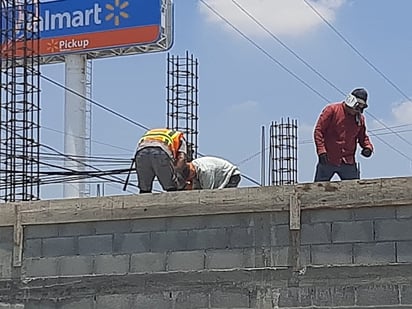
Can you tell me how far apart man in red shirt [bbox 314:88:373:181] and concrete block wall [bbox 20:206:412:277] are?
1.74 metres

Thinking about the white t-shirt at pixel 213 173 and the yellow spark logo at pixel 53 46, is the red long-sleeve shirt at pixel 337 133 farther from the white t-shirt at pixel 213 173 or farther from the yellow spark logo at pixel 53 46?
the yellow spark logo at pixel 53 46

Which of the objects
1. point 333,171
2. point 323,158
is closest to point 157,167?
point 323,158

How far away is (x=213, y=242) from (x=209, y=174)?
1.84m

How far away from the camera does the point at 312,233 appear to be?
322 inches

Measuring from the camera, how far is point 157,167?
1009 centimetres

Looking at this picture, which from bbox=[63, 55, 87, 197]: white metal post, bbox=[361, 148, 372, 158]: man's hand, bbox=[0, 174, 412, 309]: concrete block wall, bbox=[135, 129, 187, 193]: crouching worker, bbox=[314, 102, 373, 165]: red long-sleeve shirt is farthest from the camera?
bbox=[63, 55, 87, 197]: white metal post

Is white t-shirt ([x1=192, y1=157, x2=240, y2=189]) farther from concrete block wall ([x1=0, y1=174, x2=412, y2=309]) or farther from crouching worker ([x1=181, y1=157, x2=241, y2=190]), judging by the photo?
concrete block wall ([x1=0, y1=174, x2=412, y2=309])

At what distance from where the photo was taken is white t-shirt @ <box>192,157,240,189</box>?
10297 mm

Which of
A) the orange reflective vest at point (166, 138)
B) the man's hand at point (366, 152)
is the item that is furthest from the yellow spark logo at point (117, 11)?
the man's hand at point (366, 152)

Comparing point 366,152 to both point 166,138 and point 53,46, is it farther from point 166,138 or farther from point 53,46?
point 53,46

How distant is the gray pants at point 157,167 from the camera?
1008 cm

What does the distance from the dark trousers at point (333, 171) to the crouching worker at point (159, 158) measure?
57.6 inches

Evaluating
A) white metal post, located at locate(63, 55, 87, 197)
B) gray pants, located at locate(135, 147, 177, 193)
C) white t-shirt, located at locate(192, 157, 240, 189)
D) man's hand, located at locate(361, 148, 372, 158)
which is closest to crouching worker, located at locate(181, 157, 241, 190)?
white t-shirt, located at locate(192, 157, 240, 189)

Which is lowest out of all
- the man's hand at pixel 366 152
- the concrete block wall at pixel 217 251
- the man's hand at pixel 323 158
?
the concrete block wall at pixel 217 251
